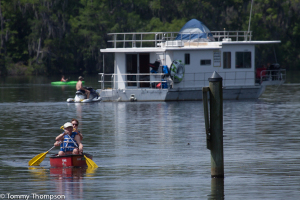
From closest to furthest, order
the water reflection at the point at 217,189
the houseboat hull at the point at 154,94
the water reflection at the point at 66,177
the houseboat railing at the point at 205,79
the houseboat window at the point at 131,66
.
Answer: the water reflection at the point at 217,189
the water reflection at the point at 66,177
the houseboat hull at the point at 154,94
the houseboat railing at the point at 205,79
the houseboat window at the point at 131,66

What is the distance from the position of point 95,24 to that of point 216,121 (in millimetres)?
72807

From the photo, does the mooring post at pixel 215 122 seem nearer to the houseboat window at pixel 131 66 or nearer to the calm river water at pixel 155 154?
the calm river water at pixel 155 154

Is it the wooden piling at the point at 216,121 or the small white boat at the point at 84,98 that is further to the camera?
the small white boat at the point at 84,98

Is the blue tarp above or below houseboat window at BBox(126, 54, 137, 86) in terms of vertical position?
above

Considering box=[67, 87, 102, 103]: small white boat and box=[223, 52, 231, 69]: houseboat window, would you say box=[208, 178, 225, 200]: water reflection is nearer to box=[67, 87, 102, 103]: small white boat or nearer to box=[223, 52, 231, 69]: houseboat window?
box=[67, 87, 102, 103]: small white boat

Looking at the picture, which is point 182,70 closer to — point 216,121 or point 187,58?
point 187,58

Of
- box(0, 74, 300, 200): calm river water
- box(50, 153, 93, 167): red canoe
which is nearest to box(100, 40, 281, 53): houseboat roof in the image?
box(0, 74, 300, 200): calm river water

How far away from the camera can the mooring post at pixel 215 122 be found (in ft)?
41.9

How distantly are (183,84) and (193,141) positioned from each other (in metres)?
17.7

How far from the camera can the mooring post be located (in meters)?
12.8

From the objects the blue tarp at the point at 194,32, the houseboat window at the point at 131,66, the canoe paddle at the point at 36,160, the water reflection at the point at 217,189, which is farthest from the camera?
the blue tarp at the point at 194,32

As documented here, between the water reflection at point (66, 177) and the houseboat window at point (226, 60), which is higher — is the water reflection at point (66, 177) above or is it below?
below

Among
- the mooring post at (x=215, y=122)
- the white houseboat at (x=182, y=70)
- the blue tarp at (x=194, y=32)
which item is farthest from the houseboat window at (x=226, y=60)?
the mooring post at (x=215, y=122)

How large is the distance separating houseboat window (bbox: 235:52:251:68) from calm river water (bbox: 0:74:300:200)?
6777mm
